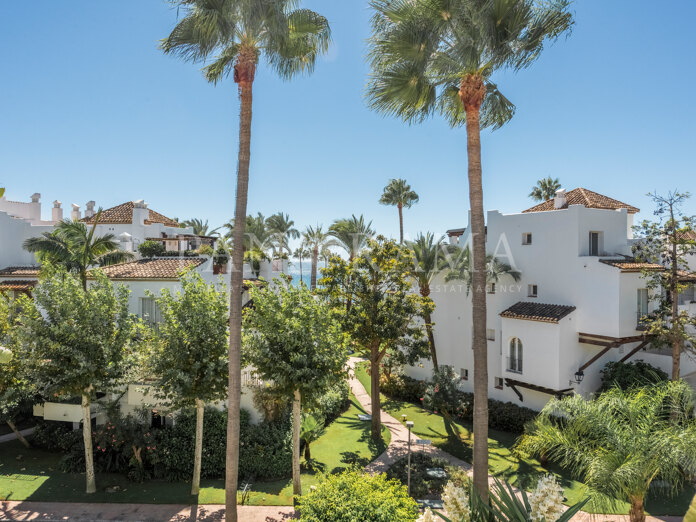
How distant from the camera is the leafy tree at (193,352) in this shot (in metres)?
14.2

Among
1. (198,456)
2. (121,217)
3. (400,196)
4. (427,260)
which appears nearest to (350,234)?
(400,196)

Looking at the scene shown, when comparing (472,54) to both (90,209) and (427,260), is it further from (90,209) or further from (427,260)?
(90,209)

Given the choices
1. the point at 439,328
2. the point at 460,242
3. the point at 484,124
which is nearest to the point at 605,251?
the point at 460,242

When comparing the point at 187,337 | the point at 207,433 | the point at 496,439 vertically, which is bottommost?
the point at 496,439

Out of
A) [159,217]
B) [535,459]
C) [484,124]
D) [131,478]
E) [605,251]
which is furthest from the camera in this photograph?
[159,217]

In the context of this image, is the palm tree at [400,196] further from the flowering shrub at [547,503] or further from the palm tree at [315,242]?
the flowering shrub at [547,503]

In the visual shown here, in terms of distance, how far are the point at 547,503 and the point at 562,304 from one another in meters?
18.3

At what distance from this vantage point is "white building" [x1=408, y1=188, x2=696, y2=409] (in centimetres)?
2080

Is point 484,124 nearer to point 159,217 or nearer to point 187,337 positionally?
point 187,337

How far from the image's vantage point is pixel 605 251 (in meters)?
22.8

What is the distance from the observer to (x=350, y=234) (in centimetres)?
4359

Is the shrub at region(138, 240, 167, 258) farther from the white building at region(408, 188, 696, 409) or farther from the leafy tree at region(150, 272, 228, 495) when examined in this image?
the white building at region(408, 188, 696, 409)

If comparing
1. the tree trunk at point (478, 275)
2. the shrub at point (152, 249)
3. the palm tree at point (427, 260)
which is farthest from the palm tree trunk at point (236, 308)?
the shrub at point (152, 249)

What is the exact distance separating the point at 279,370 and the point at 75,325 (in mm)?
7332
